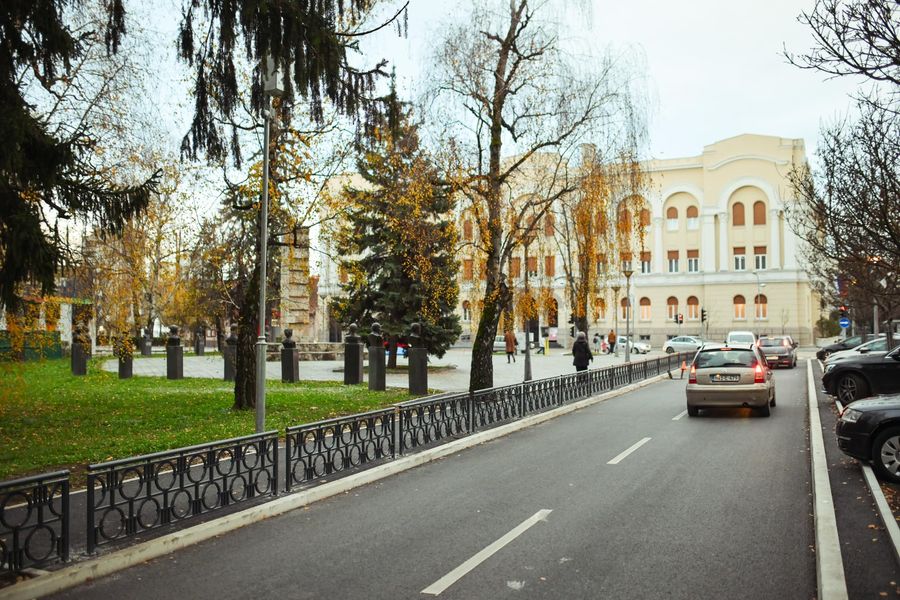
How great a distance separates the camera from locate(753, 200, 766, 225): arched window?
66.1m

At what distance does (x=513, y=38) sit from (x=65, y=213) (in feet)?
38.1

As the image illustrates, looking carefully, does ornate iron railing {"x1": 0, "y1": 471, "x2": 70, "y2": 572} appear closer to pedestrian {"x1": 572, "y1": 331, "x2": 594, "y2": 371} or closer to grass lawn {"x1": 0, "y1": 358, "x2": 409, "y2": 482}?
grass lawn {"x1": 0, "y1": 358, "x2": 409, "y2": 482}

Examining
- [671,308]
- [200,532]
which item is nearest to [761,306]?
[671,308]

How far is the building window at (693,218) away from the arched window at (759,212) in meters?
5.17

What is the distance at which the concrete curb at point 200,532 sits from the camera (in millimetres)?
5500

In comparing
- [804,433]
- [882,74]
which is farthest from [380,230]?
[882,74]

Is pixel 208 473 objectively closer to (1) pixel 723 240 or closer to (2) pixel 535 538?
(2) pixel 535 538

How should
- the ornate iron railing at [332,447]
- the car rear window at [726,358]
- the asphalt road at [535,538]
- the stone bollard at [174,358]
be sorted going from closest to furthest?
1. the asphalt road at [535,538]
2. the ornate iron railing at [332,447]
3. the car rear window at [726,358]
4. the stone bollard at [174,358]

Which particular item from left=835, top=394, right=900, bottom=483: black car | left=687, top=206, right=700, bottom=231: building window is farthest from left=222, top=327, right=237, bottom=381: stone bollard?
left=687, top=206, right=700, bottom=231: building window

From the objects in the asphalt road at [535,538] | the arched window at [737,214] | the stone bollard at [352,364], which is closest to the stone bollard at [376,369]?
the stone bollard at [352,364]

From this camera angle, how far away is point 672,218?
229ft

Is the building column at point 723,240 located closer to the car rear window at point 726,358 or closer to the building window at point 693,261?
the building window at point 693,261

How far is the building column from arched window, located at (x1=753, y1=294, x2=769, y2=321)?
4.08 m

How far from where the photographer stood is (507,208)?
59.5ft
